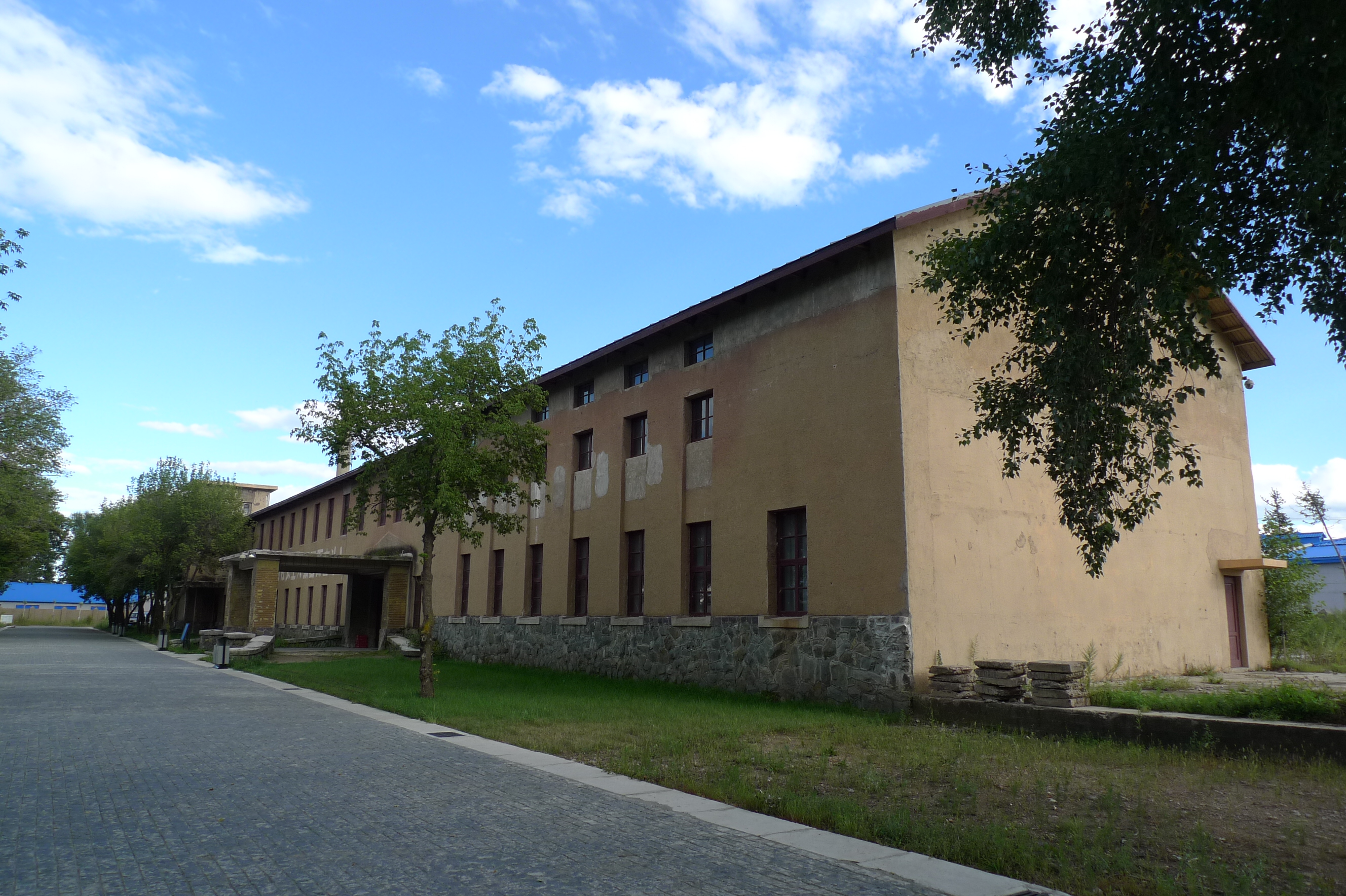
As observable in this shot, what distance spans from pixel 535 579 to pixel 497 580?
2.45m

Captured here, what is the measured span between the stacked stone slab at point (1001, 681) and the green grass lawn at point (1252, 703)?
1.02 metres

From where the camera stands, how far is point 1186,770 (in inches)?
358

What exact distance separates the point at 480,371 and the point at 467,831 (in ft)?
42.0

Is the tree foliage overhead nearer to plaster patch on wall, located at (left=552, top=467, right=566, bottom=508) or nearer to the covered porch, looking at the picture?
plaster patch on wall, located at (left=552, top=467, right=566, bottom=508)

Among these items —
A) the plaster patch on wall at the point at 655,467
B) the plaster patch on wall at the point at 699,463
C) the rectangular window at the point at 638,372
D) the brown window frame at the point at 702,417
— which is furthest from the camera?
the rectangular window at the point at 638,372

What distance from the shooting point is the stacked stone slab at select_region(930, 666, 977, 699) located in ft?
44.2

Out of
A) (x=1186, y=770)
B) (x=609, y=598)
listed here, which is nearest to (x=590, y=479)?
(x=609, y=598)

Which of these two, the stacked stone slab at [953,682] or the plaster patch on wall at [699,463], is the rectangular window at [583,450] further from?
the stacked stone slab at [953,682]

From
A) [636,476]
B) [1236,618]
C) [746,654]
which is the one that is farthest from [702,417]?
[1236,618]

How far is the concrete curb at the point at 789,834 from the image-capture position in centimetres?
547

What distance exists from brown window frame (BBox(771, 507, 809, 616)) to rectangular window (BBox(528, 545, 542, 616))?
9.79 metres

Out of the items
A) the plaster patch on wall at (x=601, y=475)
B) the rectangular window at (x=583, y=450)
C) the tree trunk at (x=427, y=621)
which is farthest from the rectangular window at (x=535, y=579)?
the tree trunk at (x=427, y=621)

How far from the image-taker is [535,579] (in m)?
25.5

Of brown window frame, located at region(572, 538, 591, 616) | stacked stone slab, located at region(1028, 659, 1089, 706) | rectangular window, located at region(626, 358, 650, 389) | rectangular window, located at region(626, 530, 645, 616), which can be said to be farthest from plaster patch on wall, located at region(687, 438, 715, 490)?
stacked stone slab, located at region(1028, 659, 1089, 706)
